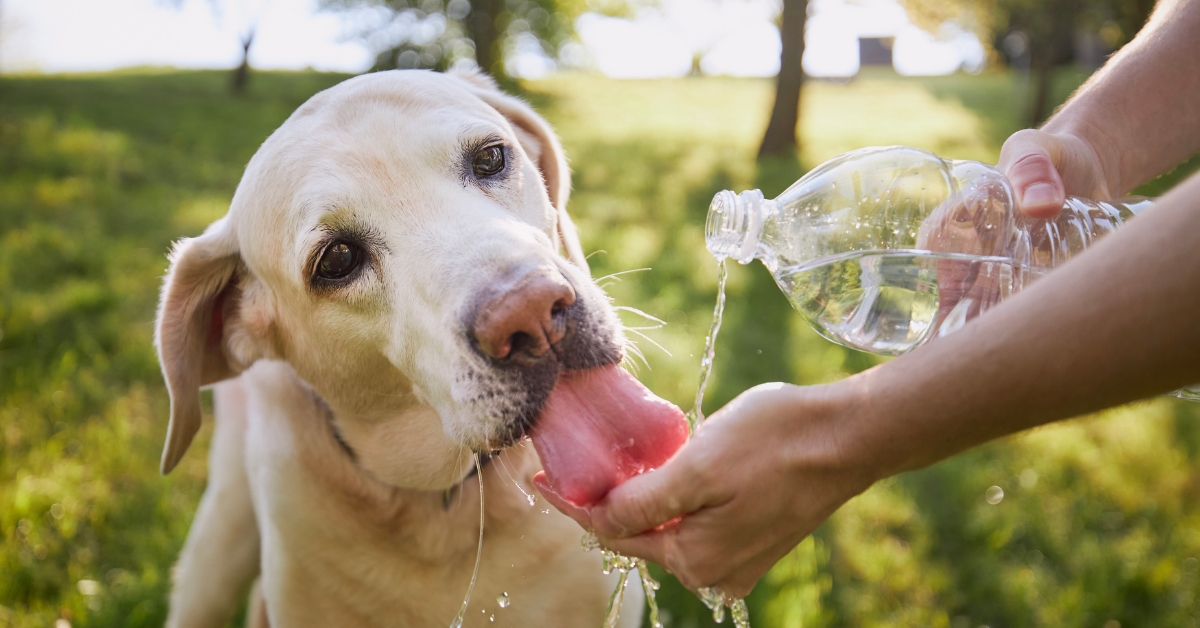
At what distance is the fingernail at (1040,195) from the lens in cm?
170

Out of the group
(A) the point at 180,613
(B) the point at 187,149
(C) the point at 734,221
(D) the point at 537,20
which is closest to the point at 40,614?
(A) the point at 180,613

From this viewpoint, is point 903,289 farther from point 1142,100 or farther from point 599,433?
point 599,433

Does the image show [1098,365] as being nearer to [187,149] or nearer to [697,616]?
[697,616]

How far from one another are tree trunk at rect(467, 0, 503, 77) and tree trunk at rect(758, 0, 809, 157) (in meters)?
7.53

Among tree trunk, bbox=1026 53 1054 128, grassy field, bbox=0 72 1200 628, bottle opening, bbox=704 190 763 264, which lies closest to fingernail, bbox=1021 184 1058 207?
bottle opening, bbox=704 190 763 264

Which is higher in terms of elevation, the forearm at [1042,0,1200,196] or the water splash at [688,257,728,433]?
the forearm at [1042,0,1200,196]

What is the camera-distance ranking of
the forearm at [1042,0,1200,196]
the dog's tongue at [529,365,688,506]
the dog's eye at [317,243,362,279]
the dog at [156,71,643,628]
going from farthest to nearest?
1. the forearm at [1042,0,1200,196]
2. the dog's eye at [317,243,362,279]
3. the dog at [156,71,643,628]
4. the dog's tongue at [529,365,688,506]

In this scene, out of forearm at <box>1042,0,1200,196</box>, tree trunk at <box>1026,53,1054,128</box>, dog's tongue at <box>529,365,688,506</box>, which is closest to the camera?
dog's tongue at <box>529,365,688,506</box>

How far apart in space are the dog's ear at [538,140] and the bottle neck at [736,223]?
0.53 m

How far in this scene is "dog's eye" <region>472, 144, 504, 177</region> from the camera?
2.06 metres

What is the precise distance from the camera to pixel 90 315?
509 cm

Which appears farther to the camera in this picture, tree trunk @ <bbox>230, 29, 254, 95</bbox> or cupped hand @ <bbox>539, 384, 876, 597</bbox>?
tree trunk @ <bbox>230, 29, 254, 95</bbox>

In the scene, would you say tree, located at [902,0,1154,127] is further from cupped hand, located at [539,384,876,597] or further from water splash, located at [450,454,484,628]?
cupped hand, located at [539,384,876,597]

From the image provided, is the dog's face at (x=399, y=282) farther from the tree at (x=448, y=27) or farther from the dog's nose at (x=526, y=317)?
the tree at (x=448, y=27)
